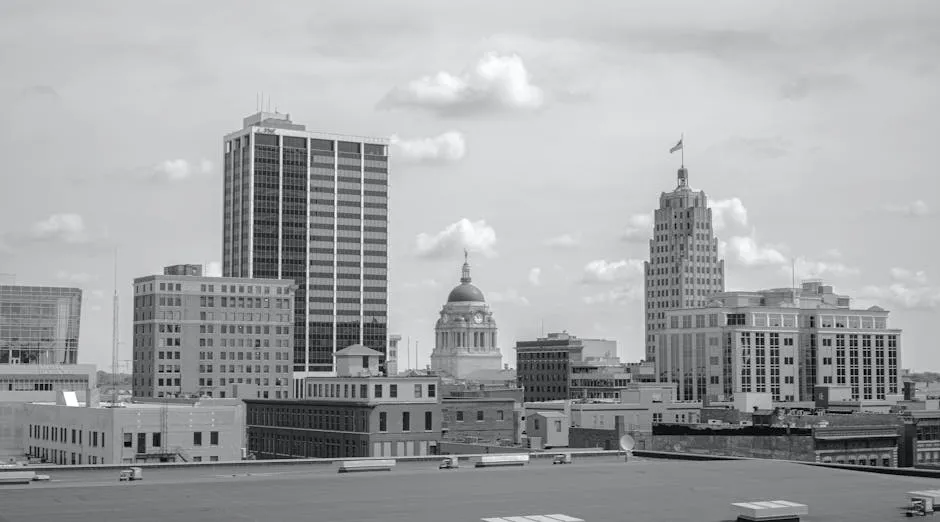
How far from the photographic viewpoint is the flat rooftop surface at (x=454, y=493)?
4741 cm

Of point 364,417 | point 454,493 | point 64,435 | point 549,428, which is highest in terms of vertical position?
point 454,493

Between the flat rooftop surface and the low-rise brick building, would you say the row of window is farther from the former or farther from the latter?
the flat rooftop surface

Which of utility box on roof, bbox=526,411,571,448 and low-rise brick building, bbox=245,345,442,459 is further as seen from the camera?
utility box on roof, bbox=526,411,571,448

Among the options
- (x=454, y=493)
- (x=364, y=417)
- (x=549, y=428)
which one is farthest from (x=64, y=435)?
(x=454, y=493)

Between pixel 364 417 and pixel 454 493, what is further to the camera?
pixel 364 417

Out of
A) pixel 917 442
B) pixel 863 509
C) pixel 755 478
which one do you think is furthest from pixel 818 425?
pixel 863 509

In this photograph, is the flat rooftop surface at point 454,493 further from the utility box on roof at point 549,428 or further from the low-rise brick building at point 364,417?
the utility box on roof at point 549,428

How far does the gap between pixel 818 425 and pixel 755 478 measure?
294ft

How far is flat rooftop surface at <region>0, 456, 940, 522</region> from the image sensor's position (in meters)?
47.4

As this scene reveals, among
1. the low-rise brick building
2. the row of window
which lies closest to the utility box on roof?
the low-rise brick building

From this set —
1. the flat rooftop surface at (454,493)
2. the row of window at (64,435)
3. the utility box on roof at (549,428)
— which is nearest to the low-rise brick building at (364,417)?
the utility box on roof at (549,428)

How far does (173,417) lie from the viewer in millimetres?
108688

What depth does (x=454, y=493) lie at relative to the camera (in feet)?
178

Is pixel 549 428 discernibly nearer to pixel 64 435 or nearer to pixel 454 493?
pixel 64 435
